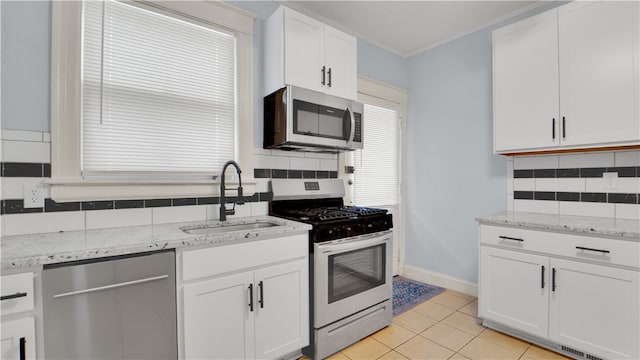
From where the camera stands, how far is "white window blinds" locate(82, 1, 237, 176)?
1758mm

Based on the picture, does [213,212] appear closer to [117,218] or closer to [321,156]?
[117,218]

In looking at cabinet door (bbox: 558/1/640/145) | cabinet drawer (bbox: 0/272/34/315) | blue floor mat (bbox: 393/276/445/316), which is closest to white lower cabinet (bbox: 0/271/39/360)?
cabinet drawer (bbox: 0/272/34/315)

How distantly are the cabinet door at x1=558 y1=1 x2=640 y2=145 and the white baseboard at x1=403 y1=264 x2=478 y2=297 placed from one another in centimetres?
167

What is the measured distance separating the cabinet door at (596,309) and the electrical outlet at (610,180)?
79cm

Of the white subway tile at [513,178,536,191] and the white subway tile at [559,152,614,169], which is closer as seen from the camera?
the white subway tile at [559,152,614,169]

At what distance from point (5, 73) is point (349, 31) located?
269cm

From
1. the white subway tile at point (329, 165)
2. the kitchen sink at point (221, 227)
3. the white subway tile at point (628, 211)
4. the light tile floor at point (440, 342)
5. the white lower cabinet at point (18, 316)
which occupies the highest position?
the white subway tile at point (329, 165)

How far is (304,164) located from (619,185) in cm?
242

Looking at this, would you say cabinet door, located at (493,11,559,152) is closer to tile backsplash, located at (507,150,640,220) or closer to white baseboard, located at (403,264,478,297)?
tile backsplash, located at (507,150,640,220)

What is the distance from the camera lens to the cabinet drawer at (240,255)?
150 centimetres

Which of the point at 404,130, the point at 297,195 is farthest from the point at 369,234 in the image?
the point at 404,130

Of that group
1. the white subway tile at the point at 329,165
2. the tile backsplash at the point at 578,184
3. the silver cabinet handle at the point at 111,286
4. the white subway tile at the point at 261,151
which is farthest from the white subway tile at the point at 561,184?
the silver cabinet handle at the point at 111,286

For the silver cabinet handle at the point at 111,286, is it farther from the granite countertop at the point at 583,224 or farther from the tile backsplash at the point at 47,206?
the granite countertop at the point at 583,224

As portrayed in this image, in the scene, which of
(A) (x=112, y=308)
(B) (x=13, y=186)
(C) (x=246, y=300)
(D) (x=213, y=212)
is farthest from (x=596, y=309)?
(B) (x=13, y=186)
